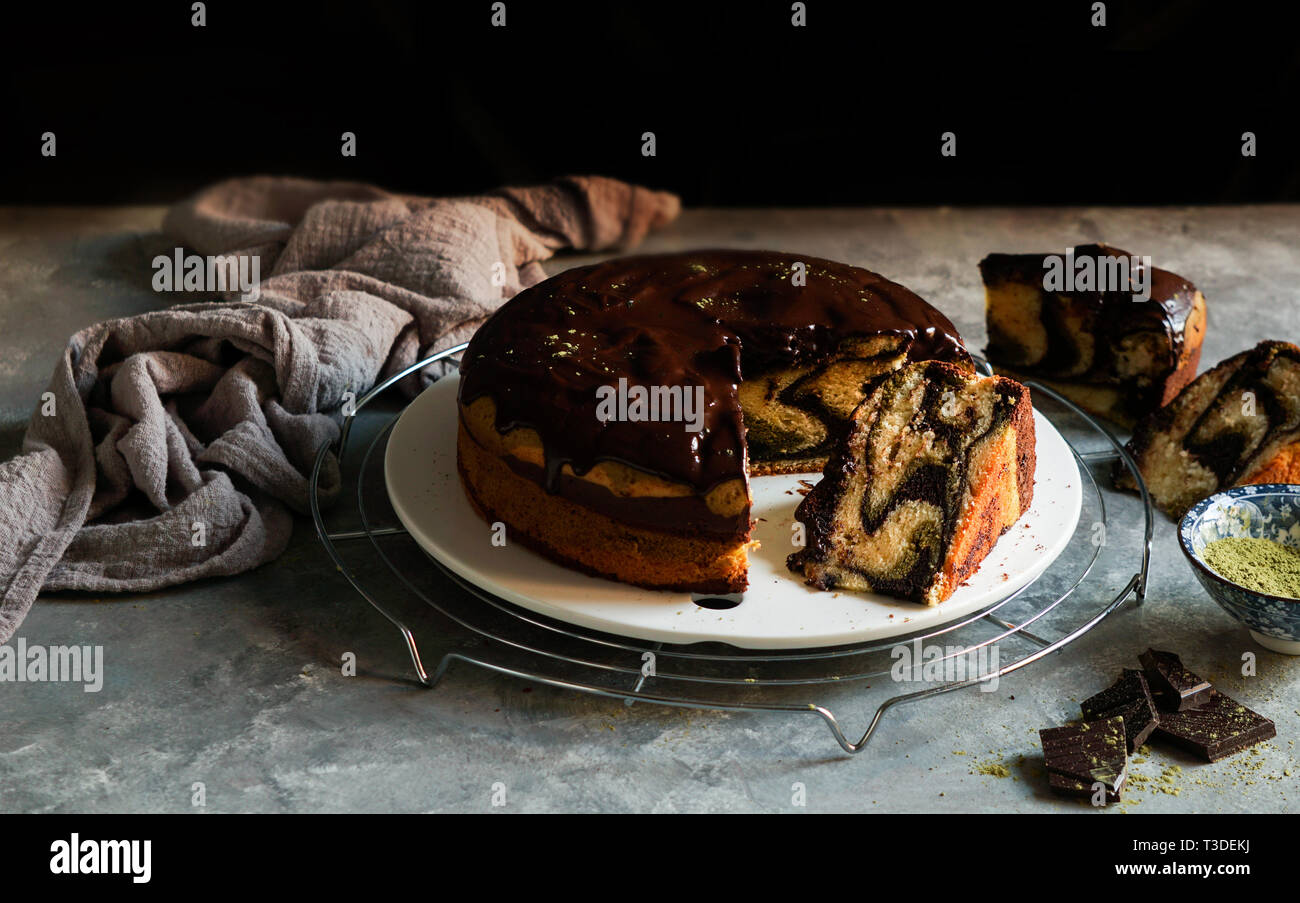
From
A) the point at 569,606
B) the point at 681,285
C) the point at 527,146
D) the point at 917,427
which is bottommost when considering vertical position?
the point at 569,606

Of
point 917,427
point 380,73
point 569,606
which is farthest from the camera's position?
point 380,73

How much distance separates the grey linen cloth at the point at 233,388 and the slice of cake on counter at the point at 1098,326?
223 centimetres

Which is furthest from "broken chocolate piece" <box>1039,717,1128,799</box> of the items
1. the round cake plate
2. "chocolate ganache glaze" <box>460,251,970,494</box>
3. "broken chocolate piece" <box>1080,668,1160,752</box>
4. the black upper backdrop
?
the black upper backdrop

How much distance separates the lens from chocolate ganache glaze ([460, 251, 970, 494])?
11.4 ft

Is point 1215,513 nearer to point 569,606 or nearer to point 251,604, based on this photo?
point 569,606

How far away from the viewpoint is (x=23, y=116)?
7.14 metres

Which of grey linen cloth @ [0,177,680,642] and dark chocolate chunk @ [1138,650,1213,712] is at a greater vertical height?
grey linen cloth @ [0,177,680,642]

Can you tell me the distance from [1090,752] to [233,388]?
3.09 m

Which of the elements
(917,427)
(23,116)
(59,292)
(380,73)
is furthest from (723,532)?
(23,116)

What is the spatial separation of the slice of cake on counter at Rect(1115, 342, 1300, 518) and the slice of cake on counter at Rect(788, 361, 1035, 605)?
2.97 feet

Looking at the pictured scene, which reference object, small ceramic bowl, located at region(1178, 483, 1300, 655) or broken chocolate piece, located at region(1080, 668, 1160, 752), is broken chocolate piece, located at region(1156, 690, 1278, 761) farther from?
small ceramic bowl, located at region(1178, 483, 1300, 655)

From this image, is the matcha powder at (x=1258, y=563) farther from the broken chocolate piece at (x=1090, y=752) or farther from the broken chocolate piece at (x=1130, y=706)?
the broken chocolate piece at (x=1090, y=752)

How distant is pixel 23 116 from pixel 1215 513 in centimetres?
663

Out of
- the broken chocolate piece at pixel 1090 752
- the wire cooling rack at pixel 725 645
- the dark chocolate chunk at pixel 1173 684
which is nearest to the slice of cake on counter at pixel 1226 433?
the wire cooling rack at pixel 725 645
